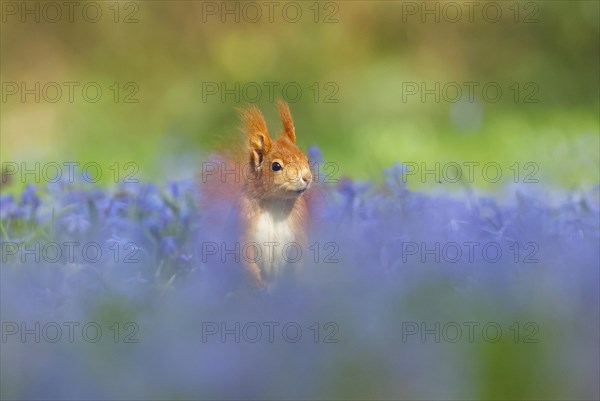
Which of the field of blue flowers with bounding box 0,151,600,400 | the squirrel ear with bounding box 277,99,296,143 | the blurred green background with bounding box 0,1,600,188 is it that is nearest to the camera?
the field of blue flowers with bounding box 0,151,600,400

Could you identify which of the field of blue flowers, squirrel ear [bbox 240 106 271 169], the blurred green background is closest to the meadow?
the field of blue flowers

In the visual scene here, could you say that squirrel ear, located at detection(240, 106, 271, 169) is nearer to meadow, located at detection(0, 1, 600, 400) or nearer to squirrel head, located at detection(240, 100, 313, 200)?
squirrel head, located at detection(240, 100, 313, 200)

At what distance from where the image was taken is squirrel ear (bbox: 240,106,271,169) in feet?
4.66

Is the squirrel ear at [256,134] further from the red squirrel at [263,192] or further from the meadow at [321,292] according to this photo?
the meadow at [321,292]

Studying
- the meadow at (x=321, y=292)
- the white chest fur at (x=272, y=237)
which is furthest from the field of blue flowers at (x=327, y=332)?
the white chest fur at (x=272, y=237)

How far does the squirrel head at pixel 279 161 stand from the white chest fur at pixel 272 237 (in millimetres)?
41

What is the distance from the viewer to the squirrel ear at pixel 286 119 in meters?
1.40

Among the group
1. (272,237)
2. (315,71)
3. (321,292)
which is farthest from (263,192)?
(315,71)

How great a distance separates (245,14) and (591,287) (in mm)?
3453

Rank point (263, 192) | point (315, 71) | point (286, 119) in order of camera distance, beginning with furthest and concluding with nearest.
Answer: point (315, 71) < point (263, 192) < point (286, 119)

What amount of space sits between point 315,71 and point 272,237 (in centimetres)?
267

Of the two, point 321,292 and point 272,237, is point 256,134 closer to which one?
point 272,237

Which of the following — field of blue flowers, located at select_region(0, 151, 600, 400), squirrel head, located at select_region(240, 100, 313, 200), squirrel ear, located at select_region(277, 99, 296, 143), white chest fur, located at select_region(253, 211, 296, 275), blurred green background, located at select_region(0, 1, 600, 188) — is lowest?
field of blue flowers, located at select_region(0, 151, 600, 400)

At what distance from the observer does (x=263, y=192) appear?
1545 millimetres
